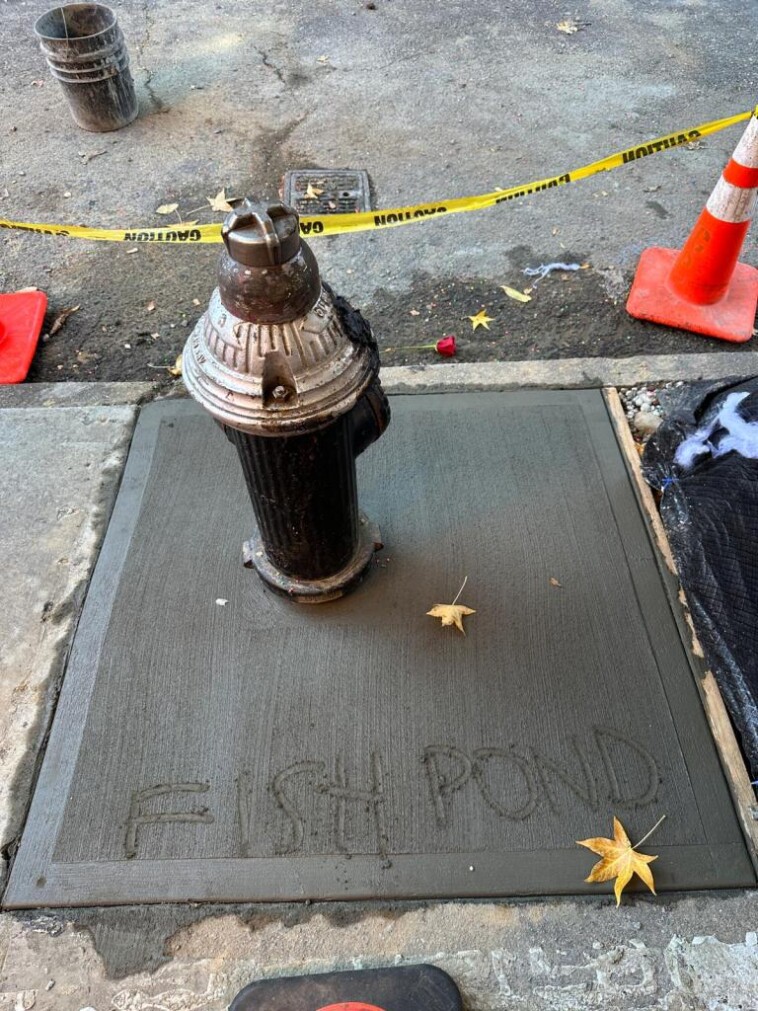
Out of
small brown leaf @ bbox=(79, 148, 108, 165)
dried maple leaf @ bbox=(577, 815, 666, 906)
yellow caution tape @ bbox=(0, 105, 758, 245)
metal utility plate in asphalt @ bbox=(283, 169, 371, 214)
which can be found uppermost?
yellow caution tape @ bbox=(0, 105, 758, 245)

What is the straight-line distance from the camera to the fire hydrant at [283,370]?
1.54 m

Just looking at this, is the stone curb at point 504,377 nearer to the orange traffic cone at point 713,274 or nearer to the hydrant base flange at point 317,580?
the orange traffic cone at point 713,274

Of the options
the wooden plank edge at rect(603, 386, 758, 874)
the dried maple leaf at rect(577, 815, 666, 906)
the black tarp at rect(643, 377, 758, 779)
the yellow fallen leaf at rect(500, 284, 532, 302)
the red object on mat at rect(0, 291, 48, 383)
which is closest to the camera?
the dried maple leaf at rect(577, 815, 666, 906)

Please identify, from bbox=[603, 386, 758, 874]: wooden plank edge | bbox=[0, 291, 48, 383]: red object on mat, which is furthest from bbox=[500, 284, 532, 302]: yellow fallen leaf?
bbox=[0, 291, 48, 383]: red object on mat

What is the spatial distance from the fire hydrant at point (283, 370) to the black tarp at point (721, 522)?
1.11 meters

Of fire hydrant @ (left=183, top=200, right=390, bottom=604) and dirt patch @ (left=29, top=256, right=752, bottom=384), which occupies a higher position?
fire hydrant @ (left=183, top=200, right=390, bottom=604)

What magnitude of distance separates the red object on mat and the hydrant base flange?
1.65 metres

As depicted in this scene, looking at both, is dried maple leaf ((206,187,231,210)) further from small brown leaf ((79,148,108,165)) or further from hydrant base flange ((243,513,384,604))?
hydrant base flange ((243,513,384,604))

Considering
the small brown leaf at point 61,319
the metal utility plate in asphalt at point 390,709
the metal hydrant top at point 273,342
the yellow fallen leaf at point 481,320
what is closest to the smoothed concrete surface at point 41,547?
the metal utility plate in asphalt at point 390,709

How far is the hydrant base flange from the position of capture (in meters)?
2.36

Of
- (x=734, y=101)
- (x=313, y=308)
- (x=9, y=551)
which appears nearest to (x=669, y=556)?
(x=313, y=308)

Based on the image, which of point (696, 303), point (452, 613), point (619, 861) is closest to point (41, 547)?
point (452, 613)

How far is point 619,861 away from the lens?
1.88 meters

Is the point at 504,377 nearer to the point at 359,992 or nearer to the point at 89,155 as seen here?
the point at 359,992
